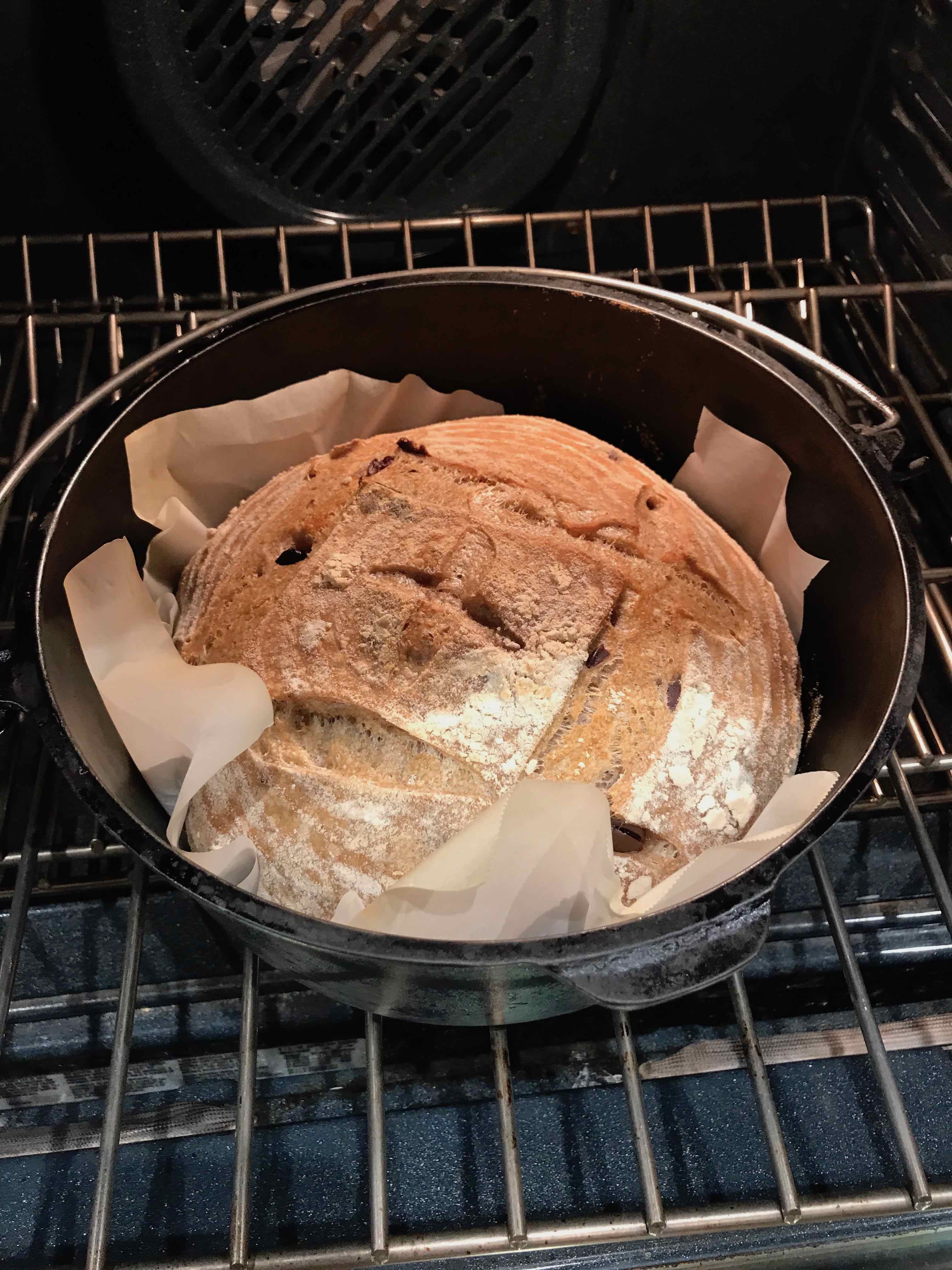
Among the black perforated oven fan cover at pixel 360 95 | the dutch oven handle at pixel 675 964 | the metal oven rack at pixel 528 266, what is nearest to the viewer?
the dutch oven handle at pixel 675 964

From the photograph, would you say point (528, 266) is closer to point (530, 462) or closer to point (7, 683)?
point (530, 462)

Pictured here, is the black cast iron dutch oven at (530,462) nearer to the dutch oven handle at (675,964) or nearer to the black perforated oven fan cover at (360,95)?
the dutch oven handle at (675,964)

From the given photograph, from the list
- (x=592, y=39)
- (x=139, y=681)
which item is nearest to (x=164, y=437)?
(x=139, y=681)

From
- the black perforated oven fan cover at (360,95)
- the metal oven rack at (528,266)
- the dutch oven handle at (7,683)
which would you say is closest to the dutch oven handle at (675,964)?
the metal oven rack at (528,266)

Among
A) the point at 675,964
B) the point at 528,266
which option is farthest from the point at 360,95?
the point at 675,964

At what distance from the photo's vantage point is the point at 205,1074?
86 centimetres

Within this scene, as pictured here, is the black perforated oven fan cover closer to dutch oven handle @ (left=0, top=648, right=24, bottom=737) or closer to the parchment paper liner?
the parchment paper liner

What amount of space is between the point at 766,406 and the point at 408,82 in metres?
0.64

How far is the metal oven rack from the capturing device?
68 centimetres

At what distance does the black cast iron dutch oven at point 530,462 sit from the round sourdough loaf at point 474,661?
70mm

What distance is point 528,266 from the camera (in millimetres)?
1201

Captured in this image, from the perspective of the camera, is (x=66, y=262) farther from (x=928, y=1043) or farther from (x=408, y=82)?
(x=928, y=1043)

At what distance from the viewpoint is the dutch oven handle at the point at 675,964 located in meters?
0.57

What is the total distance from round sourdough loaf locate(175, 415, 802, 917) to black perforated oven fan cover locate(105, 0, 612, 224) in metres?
0.49
